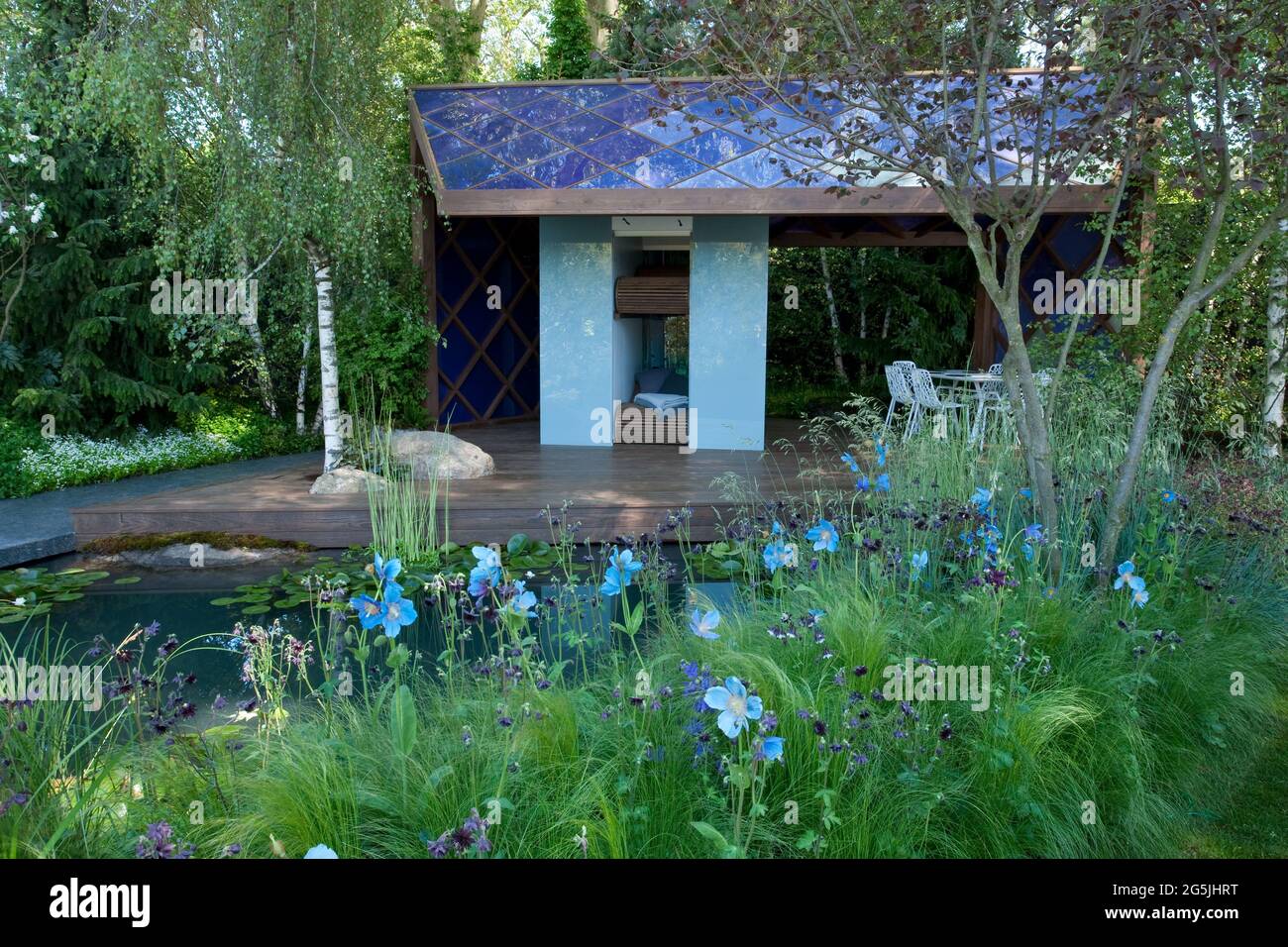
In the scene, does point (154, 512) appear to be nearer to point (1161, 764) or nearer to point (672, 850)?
point (672, 850)

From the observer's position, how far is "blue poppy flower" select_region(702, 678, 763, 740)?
1638 millimetres

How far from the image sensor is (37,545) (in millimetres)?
5207

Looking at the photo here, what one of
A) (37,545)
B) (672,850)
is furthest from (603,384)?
(672,850)

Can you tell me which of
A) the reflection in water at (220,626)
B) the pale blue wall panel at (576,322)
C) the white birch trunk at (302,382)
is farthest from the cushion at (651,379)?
the reflection in water at (220,626)

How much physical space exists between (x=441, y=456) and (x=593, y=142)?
2603 millimetres

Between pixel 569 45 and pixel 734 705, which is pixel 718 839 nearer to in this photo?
pixel 734 705

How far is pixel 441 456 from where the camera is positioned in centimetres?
640

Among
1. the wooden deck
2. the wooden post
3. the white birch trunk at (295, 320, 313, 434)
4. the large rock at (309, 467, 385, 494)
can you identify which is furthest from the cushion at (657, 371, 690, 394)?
the large rock at (309, 467, 385, 494)

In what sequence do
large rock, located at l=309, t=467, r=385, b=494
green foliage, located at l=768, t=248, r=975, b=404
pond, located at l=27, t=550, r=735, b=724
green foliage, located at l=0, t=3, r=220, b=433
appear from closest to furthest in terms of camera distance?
pond, located at l=27, t=550, r=735, b=724 < large rock, located at l=309, t=467, r=385, b=494 < green foliage, located at l=0, t=3, r=220, b=433 < green foliage, located at l=768, t=248, r=975, b=404

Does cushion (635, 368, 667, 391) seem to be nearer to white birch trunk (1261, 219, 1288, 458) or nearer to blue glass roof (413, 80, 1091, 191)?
blue glass roof (413, 80, 1091, 191)

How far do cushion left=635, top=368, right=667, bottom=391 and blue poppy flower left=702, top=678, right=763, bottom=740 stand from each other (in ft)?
22.6

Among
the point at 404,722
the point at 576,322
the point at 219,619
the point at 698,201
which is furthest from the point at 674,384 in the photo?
the point at 404,722
